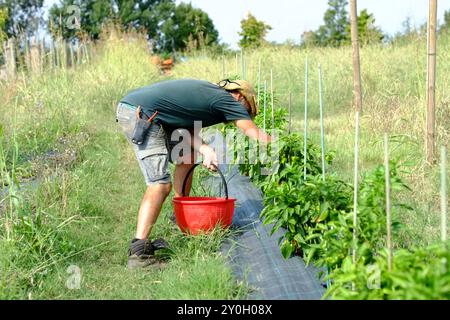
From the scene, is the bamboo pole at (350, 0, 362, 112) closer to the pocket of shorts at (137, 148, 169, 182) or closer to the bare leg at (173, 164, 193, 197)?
the bare leg at (173, 164, 193, 197)

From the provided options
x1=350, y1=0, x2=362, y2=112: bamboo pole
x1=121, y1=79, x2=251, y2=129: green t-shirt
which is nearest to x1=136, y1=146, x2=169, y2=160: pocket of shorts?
x1=121, y1=79, x2=251, y2=129: green t-shirt

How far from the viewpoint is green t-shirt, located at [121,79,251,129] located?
395 centimetres

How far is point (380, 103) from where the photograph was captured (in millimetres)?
7375

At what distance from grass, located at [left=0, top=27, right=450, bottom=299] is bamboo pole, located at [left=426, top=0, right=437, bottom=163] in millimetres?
133

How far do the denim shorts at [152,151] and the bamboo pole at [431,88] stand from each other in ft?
8.11

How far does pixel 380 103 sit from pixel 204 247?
418 cm

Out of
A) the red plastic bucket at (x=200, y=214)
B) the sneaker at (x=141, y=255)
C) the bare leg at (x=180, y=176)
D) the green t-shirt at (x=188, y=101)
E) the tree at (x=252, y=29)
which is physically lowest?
the sneaker at (x=141, y=255)

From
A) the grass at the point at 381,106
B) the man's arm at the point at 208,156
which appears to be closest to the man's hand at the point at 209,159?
the man's arm at the point at 208,156

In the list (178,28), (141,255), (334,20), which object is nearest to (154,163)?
(141,255)

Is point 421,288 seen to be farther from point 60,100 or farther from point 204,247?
point 60,100

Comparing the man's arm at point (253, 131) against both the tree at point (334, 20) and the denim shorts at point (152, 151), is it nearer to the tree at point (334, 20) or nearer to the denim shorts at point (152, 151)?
the denim shorts at point (152, 151)

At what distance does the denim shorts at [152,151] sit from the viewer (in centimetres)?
387

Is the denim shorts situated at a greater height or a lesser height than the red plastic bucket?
greater

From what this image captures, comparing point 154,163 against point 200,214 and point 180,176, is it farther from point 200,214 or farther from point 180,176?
point 180,176
